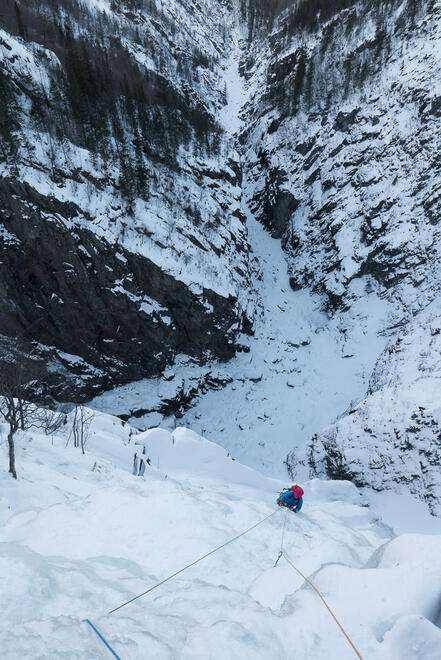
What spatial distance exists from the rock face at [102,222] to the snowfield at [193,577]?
33.9 feet

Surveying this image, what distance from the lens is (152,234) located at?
1808 centimetres

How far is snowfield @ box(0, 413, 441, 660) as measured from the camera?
2.04 m

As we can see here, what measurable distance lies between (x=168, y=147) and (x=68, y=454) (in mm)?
21629

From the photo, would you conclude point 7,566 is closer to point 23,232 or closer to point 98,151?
point 23,232

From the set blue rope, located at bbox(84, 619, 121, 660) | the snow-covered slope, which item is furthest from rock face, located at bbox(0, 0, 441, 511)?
blue rope, located at bbox(84, 619, 121, 660)

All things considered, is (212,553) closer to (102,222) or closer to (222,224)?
(102,222)

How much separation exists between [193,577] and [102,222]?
54.6 feet

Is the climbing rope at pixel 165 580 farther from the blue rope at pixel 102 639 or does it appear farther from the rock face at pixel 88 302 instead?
the rock face at pixel 88 302

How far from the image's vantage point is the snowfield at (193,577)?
2045 millimetres

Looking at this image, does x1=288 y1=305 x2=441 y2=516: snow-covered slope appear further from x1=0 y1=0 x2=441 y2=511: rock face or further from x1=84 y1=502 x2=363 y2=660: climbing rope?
x1=84 y1=502 x2=363 y2=660: climbing rope

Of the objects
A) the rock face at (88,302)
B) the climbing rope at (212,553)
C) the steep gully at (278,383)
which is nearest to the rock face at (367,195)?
the steep gully at (278,383)

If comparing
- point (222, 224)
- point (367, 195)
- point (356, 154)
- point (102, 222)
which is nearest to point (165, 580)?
point (102, 222)

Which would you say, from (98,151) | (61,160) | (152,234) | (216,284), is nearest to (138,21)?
(98,151)

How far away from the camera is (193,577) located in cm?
378
